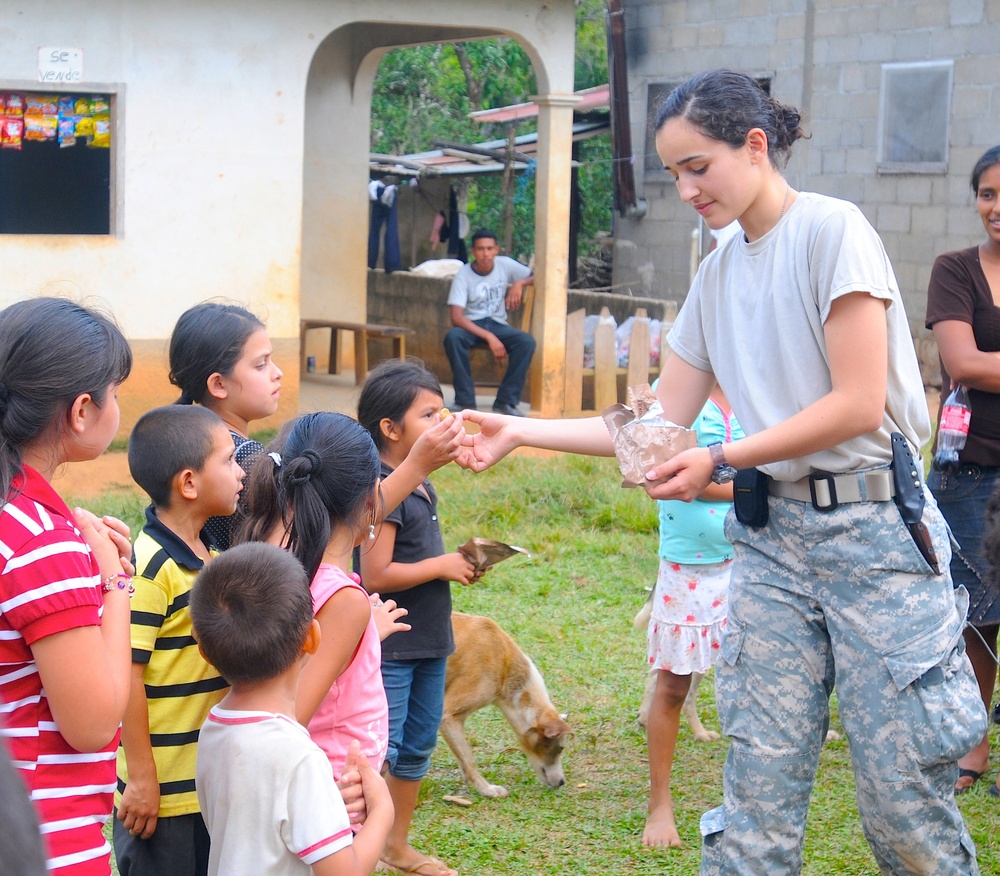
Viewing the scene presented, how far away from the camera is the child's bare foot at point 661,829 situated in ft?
13.2

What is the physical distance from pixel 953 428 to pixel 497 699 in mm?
1778

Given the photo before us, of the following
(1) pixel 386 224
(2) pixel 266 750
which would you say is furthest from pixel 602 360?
(2) pixel 266 750

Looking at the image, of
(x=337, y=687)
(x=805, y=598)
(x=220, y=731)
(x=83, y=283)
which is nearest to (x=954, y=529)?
(x=805, y=598)

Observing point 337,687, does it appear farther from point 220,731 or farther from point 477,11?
point 477,11

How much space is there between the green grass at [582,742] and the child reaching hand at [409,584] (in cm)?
36

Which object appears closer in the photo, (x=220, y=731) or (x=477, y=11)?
(x=220, y=731)

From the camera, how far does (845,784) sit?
175 inches

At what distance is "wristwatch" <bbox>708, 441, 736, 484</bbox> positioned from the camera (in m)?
2.87

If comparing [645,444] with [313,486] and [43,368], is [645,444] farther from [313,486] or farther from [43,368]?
[43,368]

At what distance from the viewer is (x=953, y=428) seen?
4242mm

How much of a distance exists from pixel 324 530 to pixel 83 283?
7.20m

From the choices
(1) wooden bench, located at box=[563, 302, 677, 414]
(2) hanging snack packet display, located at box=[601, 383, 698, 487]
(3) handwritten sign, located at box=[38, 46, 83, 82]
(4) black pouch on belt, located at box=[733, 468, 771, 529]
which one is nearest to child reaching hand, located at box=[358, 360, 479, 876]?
(2) hanging snack packet display, located at box=[601, 383, 698, 487]

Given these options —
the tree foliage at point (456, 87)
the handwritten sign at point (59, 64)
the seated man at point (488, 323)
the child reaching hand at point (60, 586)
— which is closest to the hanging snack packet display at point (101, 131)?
the handwritten sign at point (59, 64)

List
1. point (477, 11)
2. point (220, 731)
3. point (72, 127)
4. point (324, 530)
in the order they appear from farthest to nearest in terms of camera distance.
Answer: point (477, 11) < point (72, 127) < point (324, 530) < point (220, 731)
